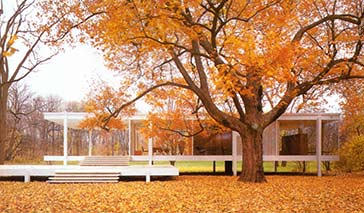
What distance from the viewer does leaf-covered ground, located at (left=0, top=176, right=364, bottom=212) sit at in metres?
8.16

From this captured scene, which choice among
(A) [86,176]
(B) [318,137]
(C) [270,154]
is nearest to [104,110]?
(A) [86,176]

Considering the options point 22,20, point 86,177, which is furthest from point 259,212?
point 22,20

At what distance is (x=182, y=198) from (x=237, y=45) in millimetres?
3830

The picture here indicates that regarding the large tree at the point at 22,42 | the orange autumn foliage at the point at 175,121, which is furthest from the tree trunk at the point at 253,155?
the large tree at the point at 22,42

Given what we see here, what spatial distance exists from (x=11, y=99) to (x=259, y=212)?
22.4m

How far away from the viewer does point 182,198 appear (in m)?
9.55

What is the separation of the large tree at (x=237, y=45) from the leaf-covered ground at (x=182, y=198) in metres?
2.44

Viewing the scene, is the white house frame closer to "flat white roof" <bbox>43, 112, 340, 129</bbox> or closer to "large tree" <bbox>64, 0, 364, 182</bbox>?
"flat white roof" <bbox>43, 112, 340, 129</bbox>

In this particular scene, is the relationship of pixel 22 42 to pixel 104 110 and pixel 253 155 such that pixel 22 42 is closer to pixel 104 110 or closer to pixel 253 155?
pixel 104 110

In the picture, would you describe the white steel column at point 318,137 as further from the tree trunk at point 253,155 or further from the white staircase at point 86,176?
the white staircase at point 86,176

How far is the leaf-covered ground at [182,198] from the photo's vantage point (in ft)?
26.8

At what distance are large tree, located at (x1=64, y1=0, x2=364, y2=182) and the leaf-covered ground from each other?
2441 millimetres

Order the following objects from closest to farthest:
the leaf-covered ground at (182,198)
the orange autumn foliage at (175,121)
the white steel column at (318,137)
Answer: the leaf-covered ground at (182,198), the orange autumn foliage at (175,121), the white steel column at (318,137)

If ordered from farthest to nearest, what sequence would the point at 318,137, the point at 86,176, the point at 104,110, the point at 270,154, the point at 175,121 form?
the point at 270,154
the point at 318,137
the point at 175,121
the point at 104,110
the point at 86,176
